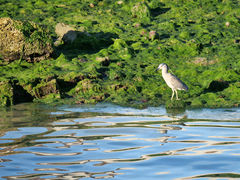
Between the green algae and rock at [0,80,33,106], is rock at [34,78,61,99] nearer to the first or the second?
the green algae

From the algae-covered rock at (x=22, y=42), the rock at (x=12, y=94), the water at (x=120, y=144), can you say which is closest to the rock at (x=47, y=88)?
the rock at (x=12, y=94)

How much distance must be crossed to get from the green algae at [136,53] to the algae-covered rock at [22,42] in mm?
451

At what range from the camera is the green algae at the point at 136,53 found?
1503 centimetres

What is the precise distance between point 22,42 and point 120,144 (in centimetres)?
983

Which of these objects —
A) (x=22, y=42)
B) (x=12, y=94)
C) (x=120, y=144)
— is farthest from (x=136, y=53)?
(x=120, y=144)

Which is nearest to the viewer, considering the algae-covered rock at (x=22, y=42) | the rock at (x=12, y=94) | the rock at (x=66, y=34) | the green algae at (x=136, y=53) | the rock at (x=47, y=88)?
the rock at (x=12, y=94)

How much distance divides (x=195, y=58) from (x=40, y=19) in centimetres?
975

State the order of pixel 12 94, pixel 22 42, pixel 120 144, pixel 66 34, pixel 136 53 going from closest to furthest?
pixel 120 144 < pixel 12 94 < pixel 22 42 < pixel 136 53 < pixel 66 34

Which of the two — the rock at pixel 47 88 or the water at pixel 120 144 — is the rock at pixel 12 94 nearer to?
the rock at pixel 47 88

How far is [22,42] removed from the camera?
17016 millimetres

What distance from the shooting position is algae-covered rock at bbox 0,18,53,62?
17.1 m

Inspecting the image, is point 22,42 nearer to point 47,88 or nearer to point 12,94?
point 47,88

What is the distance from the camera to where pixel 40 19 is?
2353 centimetres

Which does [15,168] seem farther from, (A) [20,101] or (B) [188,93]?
(B) [188,93]
